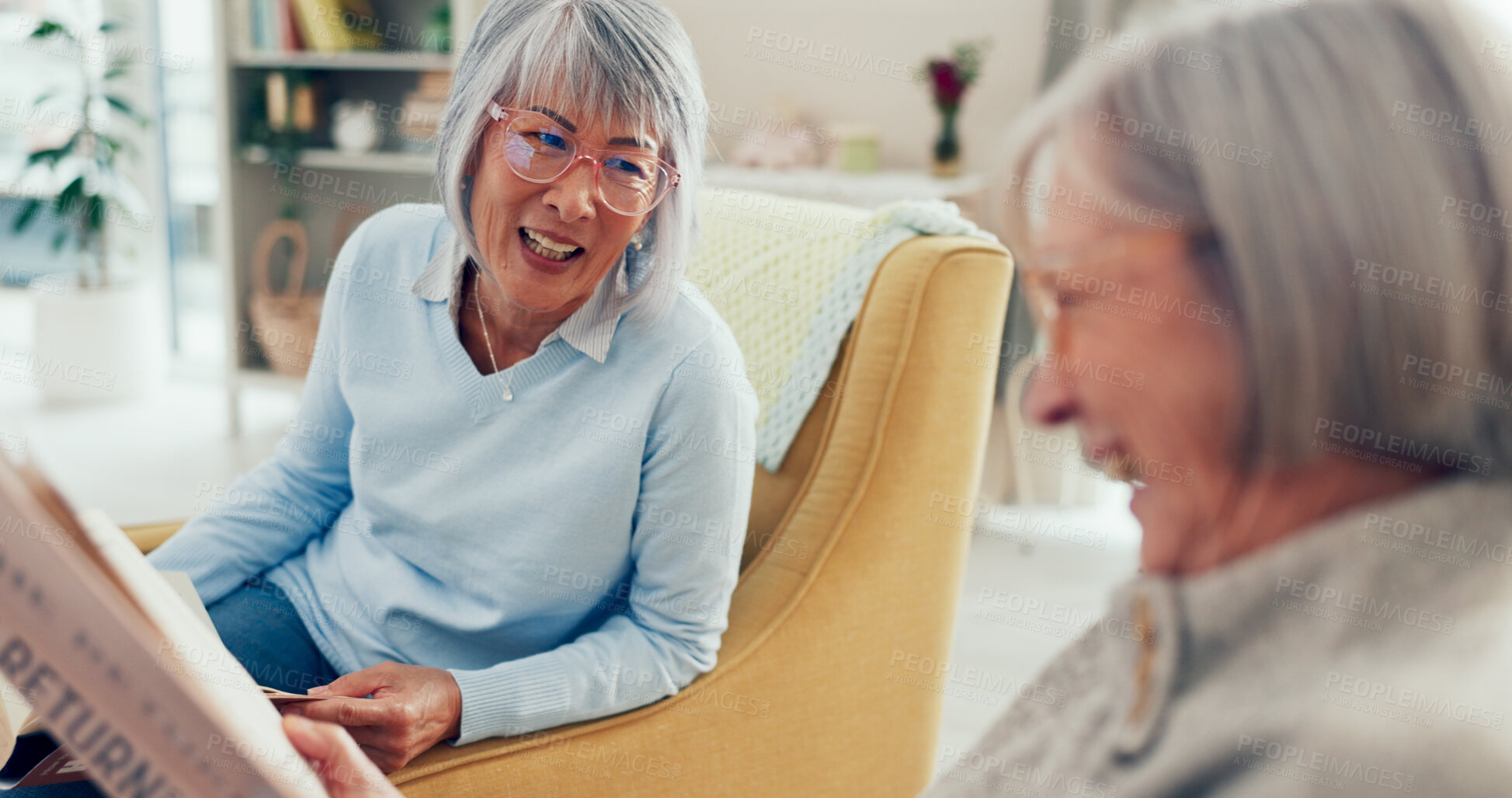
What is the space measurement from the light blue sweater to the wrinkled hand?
0.28 m

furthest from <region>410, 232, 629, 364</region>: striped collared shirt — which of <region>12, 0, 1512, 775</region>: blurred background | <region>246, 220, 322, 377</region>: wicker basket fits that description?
<region>246, 220, 322, 377</region>: wicker basket

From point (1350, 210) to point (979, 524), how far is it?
273cm

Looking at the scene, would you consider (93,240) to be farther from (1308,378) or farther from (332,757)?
(1308,378)

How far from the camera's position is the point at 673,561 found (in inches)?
40.2

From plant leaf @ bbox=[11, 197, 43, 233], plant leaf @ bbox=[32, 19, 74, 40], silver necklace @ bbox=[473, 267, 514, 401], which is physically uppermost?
plant leaf @ bbox=[32, 19, 74, 40]

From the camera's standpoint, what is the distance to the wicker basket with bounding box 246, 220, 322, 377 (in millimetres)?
3455

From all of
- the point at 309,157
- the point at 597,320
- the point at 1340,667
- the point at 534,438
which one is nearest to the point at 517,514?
the point at 534,438

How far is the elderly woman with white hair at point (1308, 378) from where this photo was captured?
403 mm

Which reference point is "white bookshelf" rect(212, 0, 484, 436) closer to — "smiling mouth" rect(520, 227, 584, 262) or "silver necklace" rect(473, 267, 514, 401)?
"silver necklace" rect(473, 267, 514, 401)

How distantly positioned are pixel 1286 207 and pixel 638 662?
2.47 ft

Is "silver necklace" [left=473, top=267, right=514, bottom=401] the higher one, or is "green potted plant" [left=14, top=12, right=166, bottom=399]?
"silver necklace" [left=473, top=267, right=514, bottom=401]

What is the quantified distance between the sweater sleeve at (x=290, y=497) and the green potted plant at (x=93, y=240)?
2.79m

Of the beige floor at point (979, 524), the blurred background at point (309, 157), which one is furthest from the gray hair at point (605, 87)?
the blurred background at point (309, 157)

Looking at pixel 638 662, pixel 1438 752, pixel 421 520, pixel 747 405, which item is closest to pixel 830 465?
pixel 747 405
